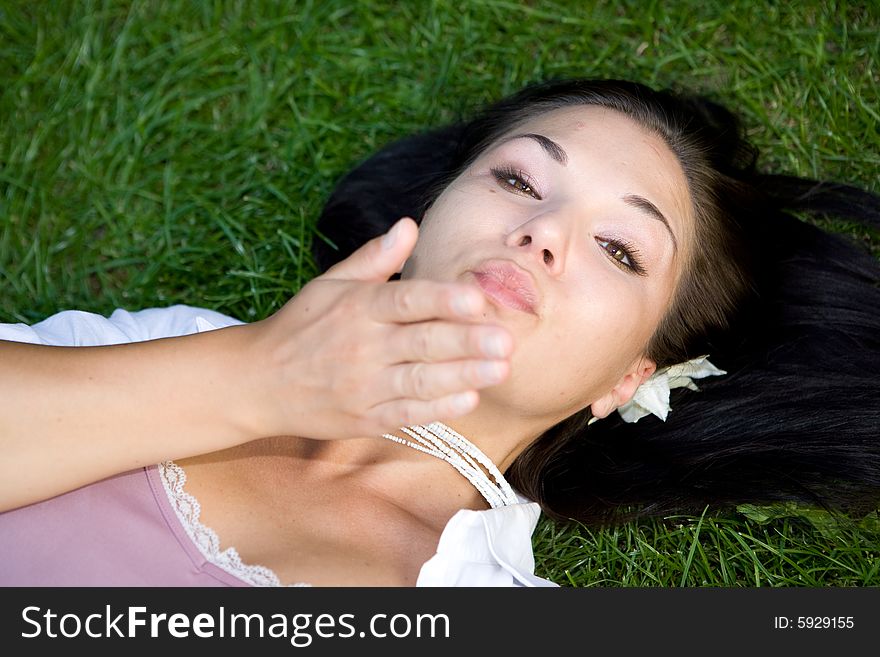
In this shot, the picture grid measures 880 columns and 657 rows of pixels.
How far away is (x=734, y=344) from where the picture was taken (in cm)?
333

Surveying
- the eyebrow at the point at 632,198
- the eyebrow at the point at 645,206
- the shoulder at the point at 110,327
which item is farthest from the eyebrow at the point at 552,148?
the shoulder at the point at 110,327

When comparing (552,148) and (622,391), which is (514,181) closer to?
(552,148)

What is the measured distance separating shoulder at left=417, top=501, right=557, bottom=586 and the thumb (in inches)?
A: 33.7

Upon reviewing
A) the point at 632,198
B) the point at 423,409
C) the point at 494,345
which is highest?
the point at 632,198

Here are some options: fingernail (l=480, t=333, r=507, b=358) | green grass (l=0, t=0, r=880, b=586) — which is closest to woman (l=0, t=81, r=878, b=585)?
fingernail (l=480, t=333, r=507, b=358)

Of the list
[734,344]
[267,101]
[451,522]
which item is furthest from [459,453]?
[267,101]

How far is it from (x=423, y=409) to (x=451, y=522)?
71 cm

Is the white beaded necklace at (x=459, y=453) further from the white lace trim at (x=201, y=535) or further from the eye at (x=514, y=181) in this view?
the eye at (x=514, y=181)

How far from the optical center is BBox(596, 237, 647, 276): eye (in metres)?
2.56

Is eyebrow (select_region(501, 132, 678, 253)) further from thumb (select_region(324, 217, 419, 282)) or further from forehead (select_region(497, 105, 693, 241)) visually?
thumb (select_region(324, 217, 419, 282))

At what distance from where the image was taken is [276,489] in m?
2.60

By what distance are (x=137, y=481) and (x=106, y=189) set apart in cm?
184
